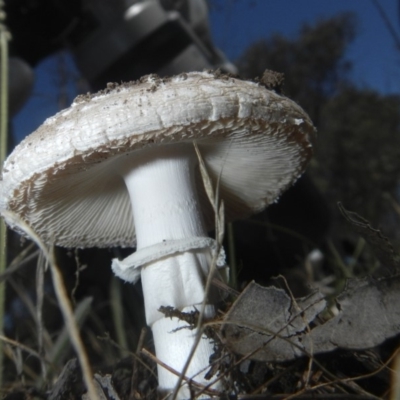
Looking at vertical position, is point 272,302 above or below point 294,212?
above

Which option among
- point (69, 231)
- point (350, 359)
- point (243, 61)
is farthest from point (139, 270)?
point (243, 61)

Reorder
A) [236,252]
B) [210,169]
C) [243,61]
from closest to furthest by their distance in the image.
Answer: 1. [210,169]
2. [236,252]
3. [243,61]

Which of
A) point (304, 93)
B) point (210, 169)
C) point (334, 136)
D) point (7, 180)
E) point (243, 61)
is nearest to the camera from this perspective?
point (7, 180)

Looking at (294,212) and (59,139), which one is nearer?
(59,139)

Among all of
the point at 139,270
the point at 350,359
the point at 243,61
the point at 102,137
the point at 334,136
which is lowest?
the point at 334,136

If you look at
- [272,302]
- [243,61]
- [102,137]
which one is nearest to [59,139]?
[102,137]

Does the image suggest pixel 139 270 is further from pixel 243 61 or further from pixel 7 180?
pixel 243 61

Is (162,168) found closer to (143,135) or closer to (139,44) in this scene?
(143,135)

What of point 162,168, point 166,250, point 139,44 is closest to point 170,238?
point 166,250

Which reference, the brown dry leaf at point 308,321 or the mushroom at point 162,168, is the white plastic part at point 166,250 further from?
the brown dry leaf at point 308,321
